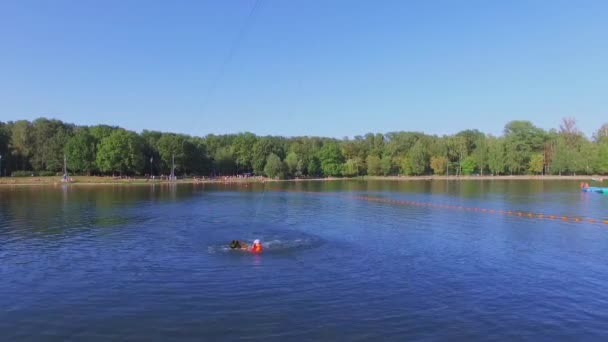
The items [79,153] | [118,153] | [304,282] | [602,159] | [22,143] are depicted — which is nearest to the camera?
[304,282]

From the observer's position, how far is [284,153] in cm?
18125

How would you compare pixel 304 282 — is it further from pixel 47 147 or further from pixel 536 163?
pixel 536 163

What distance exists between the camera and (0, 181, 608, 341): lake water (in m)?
16.0

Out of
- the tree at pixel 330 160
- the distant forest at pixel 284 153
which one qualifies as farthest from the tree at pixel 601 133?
the tree at pixel 330 160

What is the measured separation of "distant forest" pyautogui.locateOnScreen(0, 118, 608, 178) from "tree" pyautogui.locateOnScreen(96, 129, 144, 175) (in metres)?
0.28

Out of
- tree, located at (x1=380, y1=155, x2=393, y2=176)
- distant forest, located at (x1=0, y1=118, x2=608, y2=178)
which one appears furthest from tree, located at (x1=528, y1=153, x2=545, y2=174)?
tree, located at (x1=380, y1=155, x2=393, y2=176)

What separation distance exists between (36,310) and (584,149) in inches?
7290

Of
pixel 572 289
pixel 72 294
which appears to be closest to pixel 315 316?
pixel 72 294

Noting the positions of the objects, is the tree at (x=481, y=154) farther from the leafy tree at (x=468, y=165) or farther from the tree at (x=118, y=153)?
the tree at (x=118, y=153)

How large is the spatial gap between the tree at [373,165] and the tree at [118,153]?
283 feet

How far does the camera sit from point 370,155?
7254 inches

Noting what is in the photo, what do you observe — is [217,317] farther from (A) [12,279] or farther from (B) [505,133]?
(B) [505,133]

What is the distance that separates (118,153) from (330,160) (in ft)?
259

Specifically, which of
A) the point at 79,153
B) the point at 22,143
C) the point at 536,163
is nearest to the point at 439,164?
the point at 536,163
